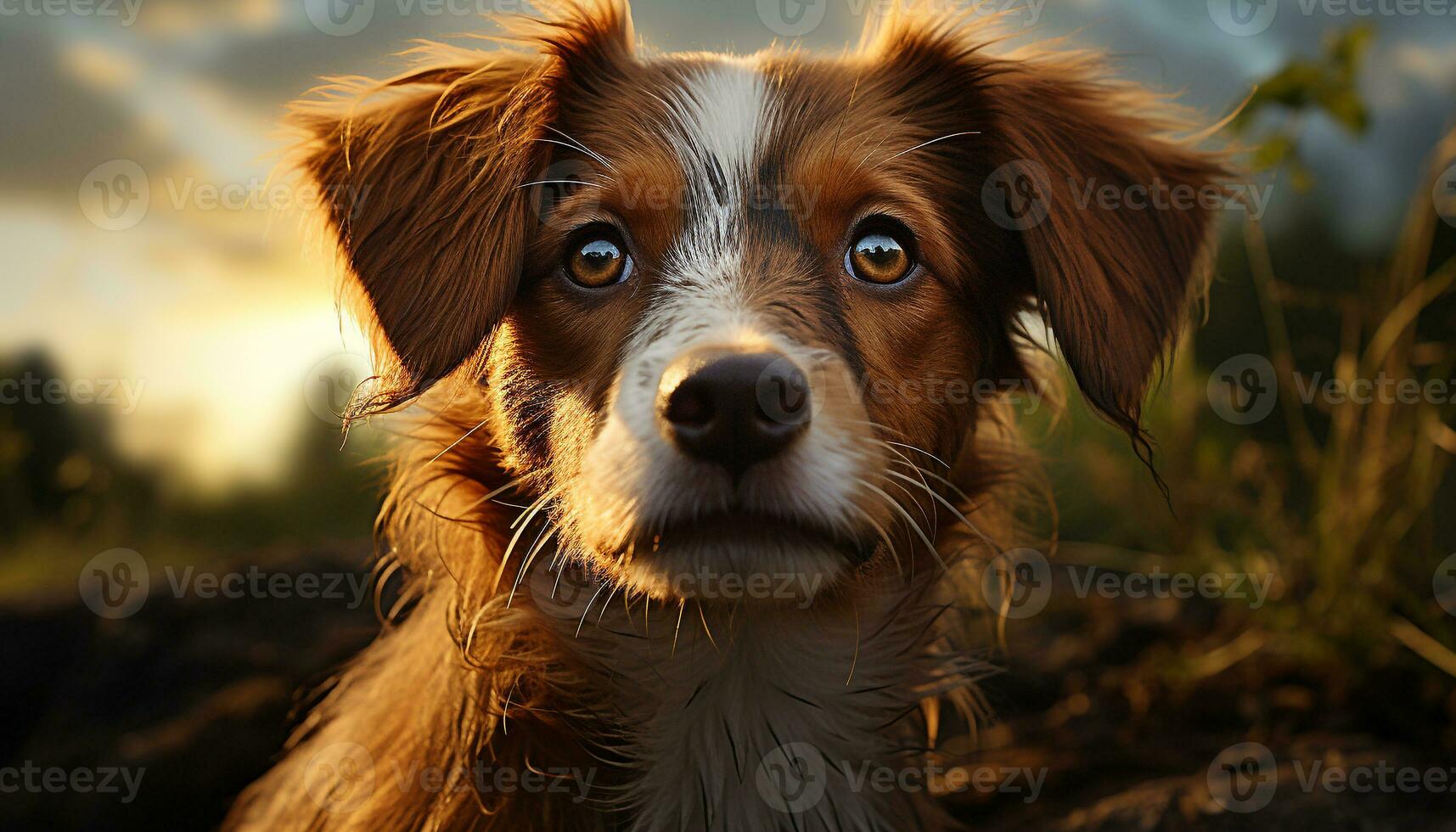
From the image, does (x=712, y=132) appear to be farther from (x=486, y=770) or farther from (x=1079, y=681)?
(x=1079, y=681)

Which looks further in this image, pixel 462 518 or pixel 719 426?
pixel 462 518

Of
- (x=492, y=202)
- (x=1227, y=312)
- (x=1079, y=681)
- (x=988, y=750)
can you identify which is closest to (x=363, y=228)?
(x=492, y=202)

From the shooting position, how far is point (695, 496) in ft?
6.79

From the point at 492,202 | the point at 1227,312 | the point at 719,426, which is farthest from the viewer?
the point at 1227,312

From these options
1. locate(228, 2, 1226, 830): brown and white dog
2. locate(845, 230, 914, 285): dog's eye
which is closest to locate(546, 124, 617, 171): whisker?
locate(228, 2, 1226, 830): brown and white dog

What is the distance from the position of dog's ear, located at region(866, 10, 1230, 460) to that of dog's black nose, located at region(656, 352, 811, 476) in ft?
3.47

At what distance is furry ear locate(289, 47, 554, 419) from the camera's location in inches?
98.7

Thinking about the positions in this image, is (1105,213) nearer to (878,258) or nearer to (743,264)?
(878,258)

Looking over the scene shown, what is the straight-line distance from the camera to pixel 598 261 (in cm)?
250

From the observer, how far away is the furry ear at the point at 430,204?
8.22ft

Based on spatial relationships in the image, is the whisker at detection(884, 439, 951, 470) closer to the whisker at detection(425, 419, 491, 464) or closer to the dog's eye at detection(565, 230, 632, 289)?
the dog's eye at detection(565, 230, 632, 289)

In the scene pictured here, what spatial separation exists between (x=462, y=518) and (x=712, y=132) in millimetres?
1202

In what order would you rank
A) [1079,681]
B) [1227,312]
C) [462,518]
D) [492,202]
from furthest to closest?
[1227,312] → [1079,681] → [462,518] → [492,202]

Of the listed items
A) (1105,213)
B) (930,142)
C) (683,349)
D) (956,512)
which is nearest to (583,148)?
(683,349)
